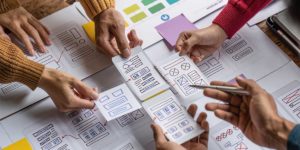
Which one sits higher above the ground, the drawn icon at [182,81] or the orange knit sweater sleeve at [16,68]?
the orange knit sweater sleeve at [16,68]

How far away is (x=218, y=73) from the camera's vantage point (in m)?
0.93

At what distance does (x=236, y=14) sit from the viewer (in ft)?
3.13

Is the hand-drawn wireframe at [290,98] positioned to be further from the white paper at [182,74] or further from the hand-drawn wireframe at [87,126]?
the hand-drawn wireframe at [87,126]

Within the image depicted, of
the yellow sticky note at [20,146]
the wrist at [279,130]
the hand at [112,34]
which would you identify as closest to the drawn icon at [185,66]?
the hand at [112,34]

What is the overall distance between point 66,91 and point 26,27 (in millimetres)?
227

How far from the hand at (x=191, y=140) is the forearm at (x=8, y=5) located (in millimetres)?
448

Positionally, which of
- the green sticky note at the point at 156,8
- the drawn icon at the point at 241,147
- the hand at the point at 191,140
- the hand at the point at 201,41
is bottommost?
the drawn icon at the point at 241,147

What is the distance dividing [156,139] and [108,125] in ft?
0.40

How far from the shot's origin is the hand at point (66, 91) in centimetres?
84

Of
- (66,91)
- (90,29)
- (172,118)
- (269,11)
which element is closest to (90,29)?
(90,29)

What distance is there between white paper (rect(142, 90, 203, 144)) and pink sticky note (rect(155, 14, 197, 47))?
0.17 metres

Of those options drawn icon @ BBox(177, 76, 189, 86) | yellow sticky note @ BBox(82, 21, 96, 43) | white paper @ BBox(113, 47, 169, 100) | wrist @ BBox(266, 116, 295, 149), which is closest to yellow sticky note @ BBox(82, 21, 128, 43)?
yellow sticky note @ BBox(82, 21, 96, 43)

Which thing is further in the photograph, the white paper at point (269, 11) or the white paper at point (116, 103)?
the white paper at point (269, 11)

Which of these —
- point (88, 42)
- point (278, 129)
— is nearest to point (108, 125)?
point (88, 42)
